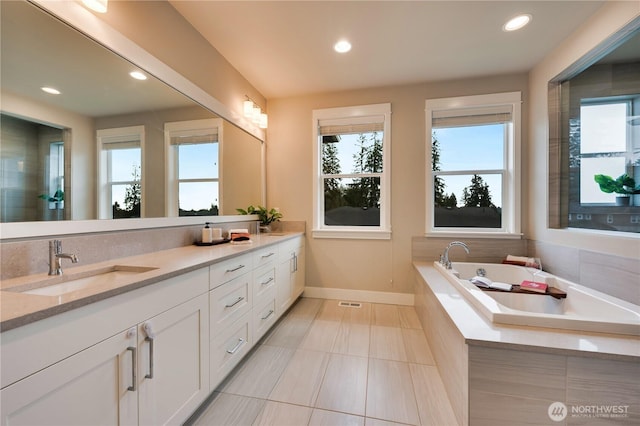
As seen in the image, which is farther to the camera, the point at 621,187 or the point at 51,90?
the point at 621,187

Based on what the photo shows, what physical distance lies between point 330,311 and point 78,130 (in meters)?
2.52

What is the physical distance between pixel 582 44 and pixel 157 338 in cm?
357

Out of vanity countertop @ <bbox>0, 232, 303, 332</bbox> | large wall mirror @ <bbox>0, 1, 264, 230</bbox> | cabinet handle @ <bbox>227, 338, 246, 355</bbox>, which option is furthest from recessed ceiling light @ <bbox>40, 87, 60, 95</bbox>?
cabinet handle @ <bbox>227, 338, 246, 355</bbox>

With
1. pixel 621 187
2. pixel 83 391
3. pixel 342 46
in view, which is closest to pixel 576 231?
pixel 621 187

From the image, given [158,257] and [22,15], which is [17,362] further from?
[22,15]

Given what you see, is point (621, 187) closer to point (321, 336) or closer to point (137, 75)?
point (321, 336)

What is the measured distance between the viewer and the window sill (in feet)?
9.70

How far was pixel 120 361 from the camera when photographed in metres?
0.90

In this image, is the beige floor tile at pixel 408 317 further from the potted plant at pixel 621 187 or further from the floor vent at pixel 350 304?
the potted plant at pixel 621 187

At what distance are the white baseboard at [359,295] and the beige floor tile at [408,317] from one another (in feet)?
0.36

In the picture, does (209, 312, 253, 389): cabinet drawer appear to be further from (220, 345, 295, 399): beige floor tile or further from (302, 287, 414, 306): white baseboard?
(302, 287, 414, 306): white baseboard

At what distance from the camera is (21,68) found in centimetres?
101

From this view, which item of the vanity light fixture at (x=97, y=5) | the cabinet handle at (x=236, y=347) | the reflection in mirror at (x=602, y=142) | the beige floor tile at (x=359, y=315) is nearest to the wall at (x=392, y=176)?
the beige floor tile at (x=359, y=315)

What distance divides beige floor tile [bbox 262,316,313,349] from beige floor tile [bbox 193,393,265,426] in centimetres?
58
